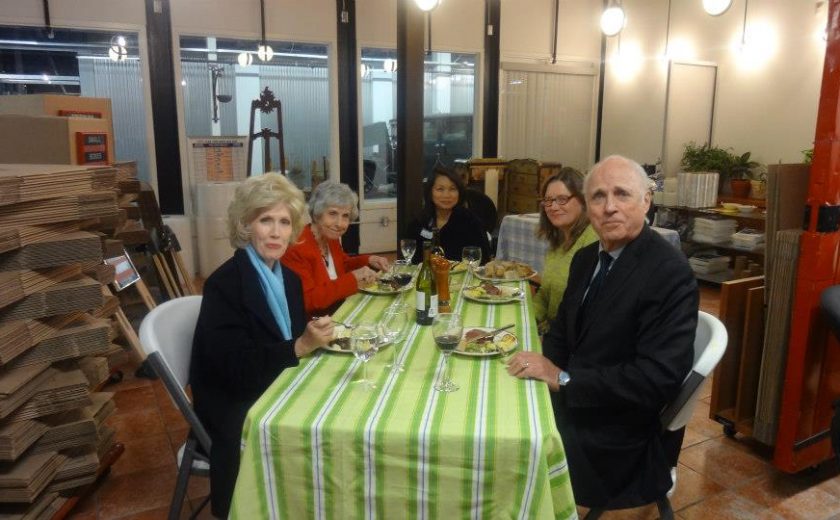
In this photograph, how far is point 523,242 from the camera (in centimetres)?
436

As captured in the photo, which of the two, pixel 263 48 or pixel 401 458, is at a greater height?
pixel 263 48

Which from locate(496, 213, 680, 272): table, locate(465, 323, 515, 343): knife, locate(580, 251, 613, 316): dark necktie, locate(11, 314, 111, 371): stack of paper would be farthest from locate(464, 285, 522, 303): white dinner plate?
locate(496, 213, 680, 272): table

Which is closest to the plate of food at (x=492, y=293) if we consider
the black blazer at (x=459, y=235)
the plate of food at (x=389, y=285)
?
the plate of food at (x=389, y=285)

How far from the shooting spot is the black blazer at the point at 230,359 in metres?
1.70

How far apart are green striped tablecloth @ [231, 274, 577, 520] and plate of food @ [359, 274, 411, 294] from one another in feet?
3.35

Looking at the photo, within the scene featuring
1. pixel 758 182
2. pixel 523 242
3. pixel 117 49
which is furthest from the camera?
pixel 758 182

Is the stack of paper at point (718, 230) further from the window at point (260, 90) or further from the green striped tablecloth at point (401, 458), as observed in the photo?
the green striped tablecloth at point (401, 458)

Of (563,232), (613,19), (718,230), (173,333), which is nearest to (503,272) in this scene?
(563,232)

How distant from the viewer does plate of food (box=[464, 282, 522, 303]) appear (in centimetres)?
239

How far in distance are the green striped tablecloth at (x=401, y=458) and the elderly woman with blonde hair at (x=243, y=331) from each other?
0.77 feet

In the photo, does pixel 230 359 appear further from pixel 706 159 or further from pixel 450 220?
pixel 706 159

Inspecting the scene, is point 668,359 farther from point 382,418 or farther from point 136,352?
point 136,352

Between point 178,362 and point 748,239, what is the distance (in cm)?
493

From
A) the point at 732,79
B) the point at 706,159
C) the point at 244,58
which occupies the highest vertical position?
the point at 244,58
